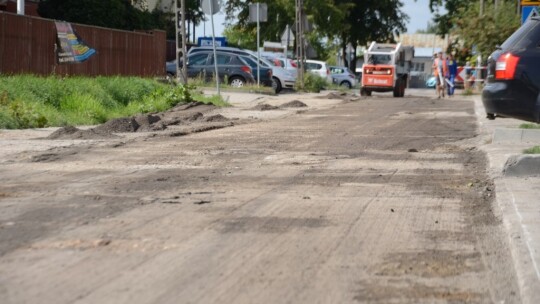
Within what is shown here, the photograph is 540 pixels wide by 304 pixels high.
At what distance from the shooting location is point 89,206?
315 inches

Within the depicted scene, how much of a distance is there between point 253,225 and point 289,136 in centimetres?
840

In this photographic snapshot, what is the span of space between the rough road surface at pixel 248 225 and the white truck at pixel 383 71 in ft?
96.7

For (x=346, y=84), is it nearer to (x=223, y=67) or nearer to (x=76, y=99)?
(x=223, y=67)

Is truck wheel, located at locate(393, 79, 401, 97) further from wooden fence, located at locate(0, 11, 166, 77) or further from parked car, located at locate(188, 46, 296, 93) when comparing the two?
wooden fence, located at locate(0, 11, 166, 77)

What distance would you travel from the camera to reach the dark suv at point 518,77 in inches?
465

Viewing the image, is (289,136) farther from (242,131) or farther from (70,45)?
(70,45)

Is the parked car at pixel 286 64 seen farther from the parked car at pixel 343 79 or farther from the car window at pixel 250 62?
the parked car at pixel 343 79

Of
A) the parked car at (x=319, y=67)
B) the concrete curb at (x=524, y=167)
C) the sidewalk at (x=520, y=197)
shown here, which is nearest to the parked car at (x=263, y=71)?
the parked car at (x=319, y=67)

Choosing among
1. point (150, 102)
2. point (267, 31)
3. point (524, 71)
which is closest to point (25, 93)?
point (150, 102)

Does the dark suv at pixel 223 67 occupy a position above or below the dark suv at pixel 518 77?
below

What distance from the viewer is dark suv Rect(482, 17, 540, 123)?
11.8 meters

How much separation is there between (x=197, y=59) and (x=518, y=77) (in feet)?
86.6

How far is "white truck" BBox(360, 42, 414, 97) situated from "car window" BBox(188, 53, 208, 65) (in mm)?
8697

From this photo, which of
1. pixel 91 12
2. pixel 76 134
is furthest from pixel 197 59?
pixel 76 134
